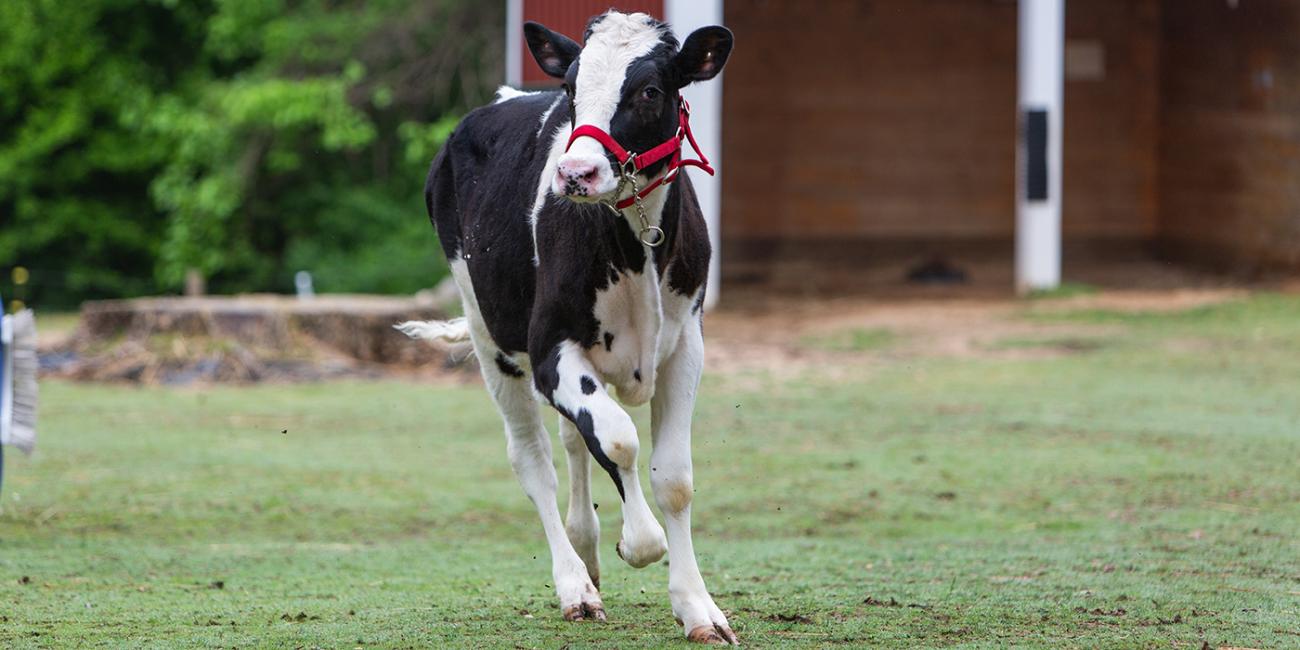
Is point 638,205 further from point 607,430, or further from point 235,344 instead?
point 235,344

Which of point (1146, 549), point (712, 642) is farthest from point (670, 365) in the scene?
point (1146, 549)

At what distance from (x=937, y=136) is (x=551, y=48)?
1887 cm

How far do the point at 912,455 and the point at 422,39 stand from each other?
57.0 feet

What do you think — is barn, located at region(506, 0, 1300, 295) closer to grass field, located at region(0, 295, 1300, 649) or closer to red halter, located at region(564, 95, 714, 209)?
grass field, located at region(0, 295, 1300, 649)

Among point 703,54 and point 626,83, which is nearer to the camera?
point 626,83

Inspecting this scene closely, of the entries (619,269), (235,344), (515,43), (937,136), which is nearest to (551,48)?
(619,269)

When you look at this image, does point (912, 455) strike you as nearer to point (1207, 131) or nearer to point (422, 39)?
point (1207, 131)

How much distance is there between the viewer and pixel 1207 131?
73.6 ft

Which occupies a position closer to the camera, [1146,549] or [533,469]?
[533,469]

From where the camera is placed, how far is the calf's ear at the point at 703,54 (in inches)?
214

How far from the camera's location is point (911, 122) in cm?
2403

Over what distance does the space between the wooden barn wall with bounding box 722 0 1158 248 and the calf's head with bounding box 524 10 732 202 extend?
59.7 feet

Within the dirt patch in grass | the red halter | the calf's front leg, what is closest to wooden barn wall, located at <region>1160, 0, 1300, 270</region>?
the dirt patch in grass

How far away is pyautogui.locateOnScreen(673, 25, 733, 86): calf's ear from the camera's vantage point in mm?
5434
